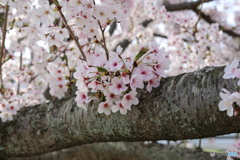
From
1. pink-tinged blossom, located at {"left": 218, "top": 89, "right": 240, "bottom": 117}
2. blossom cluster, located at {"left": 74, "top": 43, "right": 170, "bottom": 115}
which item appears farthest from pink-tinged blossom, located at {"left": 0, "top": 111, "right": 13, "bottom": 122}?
pink-tinged blossom, located at {"left": 218, "top": 89, "right": 240, "bottom": 117}

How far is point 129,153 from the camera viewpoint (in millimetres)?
2881

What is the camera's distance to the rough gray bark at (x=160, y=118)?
1.22m

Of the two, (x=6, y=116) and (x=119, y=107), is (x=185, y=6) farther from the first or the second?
(x=119, y=107)

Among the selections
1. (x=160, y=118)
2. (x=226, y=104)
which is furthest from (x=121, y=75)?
(x=226, y=104)

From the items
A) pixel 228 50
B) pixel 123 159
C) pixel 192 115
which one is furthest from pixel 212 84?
pixel 228 50

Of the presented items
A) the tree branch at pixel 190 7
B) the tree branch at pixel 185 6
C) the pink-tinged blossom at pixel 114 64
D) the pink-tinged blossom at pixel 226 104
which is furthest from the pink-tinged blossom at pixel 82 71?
the tree branch at pixel 185 6

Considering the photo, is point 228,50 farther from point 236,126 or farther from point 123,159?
point 236,126

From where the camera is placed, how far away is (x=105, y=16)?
4.52 ft

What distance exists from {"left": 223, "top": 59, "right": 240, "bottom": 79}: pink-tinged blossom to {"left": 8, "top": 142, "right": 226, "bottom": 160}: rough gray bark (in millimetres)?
1220

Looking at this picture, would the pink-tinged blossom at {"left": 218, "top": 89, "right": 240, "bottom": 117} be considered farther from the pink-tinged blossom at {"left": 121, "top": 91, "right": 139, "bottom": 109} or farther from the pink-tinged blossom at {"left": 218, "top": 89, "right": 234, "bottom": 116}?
the pink-tinged blossom at {"left": 121, "top": 91, "right": 139, "bottom": 109}

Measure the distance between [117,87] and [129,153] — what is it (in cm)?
176

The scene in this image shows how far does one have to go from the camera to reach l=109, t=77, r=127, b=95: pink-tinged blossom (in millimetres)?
1271

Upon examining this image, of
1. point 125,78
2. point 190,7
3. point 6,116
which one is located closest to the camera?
point 125,78

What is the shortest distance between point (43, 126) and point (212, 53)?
7.91ft
